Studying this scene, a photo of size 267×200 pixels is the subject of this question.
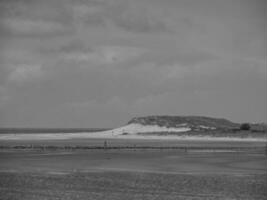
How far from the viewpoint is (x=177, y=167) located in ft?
124

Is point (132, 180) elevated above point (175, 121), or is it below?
below

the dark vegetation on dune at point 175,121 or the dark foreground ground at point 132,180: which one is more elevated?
the dark vegetation on dune at point 175,121

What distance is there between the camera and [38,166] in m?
38.3

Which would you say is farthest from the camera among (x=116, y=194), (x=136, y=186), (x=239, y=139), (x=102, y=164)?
(x=239, y=139)

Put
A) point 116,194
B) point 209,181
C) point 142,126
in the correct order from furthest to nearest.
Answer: point 142,126
point 209,181
point 116,194

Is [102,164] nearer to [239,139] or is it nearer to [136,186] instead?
[136,186]

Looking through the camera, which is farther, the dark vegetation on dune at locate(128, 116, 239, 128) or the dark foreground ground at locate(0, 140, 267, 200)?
the dark vegetation on dune at locate(128, 116, 239, 128)

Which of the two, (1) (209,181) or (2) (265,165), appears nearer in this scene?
(1) (209,181)

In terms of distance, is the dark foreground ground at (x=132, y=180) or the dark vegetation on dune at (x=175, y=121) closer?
the dark foreground ground at (x=132, y=180)

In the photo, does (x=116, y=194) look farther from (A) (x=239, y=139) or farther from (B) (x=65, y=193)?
(A) (x=239, y=139)

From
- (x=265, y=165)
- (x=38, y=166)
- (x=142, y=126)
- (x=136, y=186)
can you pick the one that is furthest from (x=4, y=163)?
(x=142, y=126)

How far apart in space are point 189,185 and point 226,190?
247 cm

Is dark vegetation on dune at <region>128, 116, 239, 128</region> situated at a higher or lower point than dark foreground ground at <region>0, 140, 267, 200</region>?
higher

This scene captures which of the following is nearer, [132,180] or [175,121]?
[132,180]
